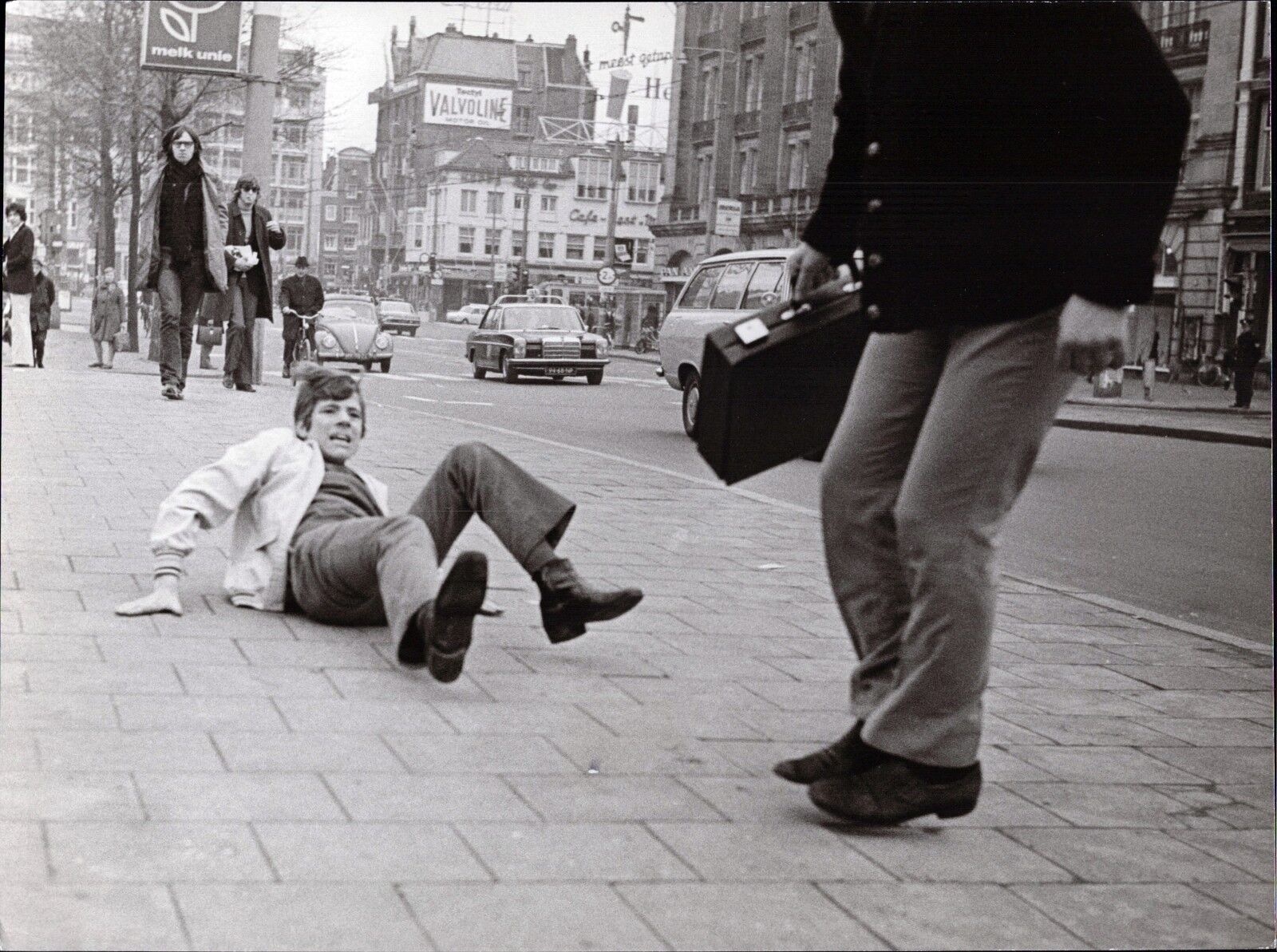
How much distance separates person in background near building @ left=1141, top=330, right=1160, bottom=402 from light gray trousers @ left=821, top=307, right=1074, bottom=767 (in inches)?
3.8

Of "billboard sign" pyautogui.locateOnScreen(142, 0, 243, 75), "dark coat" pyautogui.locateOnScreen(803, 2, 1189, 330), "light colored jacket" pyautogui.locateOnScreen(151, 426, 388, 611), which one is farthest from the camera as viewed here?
"light colored jacket" pyautogui.locateOnScreen(151, 426, 388, 611)

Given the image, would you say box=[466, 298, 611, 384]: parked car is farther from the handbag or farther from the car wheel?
the handbag

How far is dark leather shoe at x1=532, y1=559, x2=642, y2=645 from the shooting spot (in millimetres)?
2426

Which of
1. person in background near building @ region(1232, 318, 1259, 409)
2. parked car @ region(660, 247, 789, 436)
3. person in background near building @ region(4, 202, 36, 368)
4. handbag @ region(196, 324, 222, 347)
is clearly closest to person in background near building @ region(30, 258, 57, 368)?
person in background near building @ region(4, 202, 36, 368)

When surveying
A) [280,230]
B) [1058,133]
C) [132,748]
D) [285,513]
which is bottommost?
[132,748]

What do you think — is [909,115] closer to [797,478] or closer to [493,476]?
[797,478]

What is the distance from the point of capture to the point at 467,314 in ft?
7.28

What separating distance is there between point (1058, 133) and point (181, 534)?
1.13 m

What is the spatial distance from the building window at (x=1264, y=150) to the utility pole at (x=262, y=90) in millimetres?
1115

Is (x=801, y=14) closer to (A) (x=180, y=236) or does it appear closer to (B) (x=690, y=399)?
(B) (x=690, y=399)

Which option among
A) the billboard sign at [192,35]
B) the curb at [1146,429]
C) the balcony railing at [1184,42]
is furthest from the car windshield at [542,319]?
the balcony railing at [1184,42]

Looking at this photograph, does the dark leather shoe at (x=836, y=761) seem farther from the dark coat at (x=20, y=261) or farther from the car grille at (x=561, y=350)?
the dark coat at (x=20, y=261)

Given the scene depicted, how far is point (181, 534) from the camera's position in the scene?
239 centimetres

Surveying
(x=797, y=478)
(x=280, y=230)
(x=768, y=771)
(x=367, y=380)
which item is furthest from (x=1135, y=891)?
(x=280, y=230)
